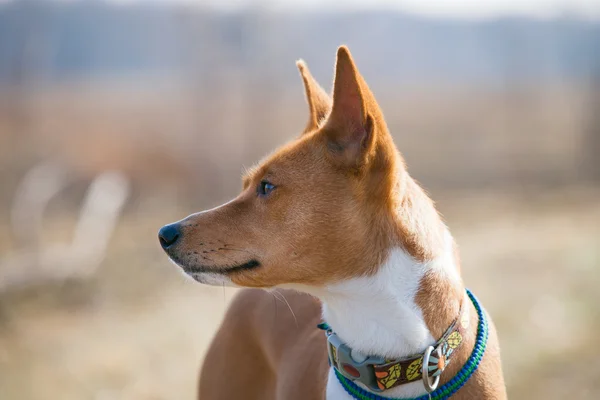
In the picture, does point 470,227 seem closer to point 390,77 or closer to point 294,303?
point 294,303

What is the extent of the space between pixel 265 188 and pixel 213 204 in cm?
998

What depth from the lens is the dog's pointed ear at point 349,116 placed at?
2313 mm

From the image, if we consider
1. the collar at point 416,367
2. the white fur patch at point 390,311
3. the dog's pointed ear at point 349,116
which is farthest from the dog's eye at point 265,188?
the collar at point 416,367

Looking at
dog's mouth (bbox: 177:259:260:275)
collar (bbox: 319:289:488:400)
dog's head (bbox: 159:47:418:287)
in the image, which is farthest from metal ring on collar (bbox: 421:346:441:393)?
dog's mouth (bbox: 177:259:260:275)

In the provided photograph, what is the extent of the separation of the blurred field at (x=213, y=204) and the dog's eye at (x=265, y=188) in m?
3.09

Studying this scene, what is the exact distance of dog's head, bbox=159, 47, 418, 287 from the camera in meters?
2.39

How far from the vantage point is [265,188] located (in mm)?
2586

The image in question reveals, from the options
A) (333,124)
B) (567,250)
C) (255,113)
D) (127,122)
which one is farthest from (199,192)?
(333,124)

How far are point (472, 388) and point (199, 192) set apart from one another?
11.3m

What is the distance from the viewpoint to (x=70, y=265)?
328 inches

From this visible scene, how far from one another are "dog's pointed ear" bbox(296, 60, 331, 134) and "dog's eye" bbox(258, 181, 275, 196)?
431 millimetres

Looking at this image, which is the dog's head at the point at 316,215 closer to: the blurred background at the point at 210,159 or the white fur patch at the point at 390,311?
the white fur patch at the point at 390,311

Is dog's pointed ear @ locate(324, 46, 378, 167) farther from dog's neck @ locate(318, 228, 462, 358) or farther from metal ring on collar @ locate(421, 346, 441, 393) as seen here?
metal ring on collar @ locate(421, 346, 441, 393)

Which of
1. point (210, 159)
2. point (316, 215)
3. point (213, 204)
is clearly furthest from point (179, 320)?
point (210, 159)
